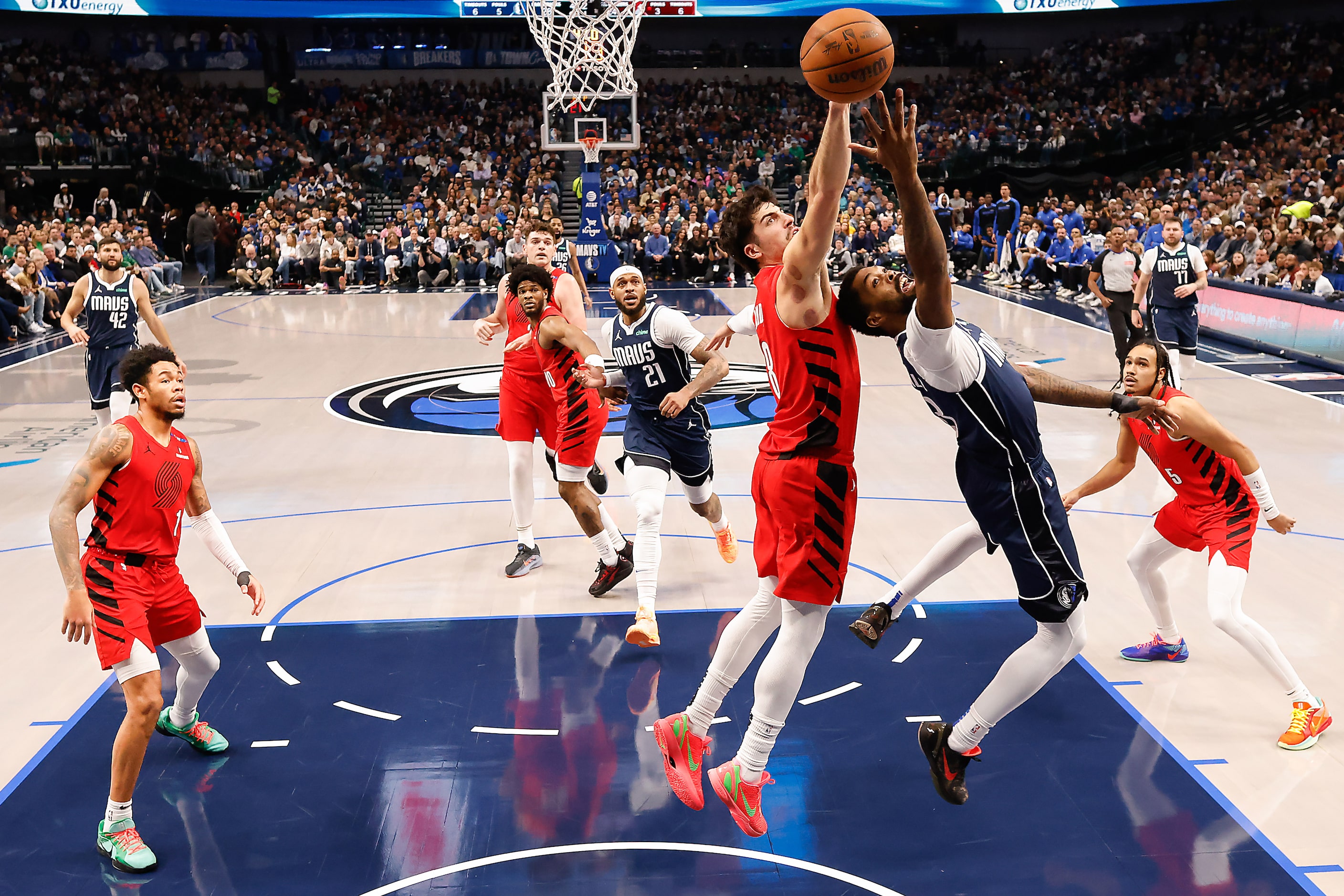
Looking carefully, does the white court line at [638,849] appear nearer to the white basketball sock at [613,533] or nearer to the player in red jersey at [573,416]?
the player in red jersey at [573,416]

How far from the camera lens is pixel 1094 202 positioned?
25.9 m

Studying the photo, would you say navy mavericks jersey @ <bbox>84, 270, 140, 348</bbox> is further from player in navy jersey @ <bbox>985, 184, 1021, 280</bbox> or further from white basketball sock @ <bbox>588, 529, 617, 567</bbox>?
player in navy jersey @ <bbox>985, 184, 1021, 280</bbox>

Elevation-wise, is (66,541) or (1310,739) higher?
(66,541)

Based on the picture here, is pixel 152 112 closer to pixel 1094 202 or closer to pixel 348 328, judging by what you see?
pixel 348 328

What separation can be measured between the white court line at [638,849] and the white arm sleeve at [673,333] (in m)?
2.54

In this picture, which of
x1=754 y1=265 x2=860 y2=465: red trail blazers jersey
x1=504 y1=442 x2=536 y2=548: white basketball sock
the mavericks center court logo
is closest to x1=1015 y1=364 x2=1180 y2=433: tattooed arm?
x1=754 y1=265 x2=860 y2=465: red trail blazers jersey

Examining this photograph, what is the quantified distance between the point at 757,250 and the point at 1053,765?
86.8 inches

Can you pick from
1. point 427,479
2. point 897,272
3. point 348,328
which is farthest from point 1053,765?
point 348,328

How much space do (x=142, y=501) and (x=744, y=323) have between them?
278cm

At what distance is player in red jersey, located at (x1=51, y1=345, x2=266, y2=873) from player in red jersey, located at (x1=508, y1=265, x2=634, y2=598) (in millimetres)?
2149

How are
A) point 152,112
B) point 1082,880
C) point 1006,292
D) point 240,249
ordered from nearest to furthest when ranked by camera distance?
1. point 1082,880
2. point 1006,292
3. point 240,249
4. point 152,112

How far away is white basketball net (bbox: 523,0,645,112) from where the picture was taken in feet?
61.2

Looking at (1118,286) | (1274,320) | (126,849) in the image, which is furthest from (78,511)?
(1274,320)

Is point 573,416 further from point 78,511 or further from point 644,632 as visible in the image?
point 78,511
